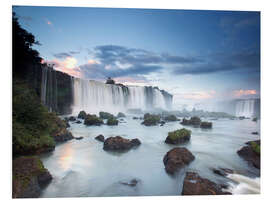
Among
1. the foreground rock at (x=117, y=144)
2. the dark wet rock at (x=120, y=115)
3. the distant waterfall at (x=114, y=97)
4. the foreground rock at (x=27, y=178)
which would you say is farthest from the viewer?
the dark wet rock at (x=120, y=115)

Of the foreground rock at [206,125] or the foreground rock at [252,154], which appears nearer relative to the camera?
the foreground rock at [252,154]

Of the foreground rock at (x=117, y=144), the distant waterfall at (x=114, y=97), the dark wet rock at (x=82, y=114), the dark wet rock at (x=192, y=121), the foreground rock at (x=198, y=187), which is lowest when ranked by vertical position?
the foreground rock at (x=198, y=187)

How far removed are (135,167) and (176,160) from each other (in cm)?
95

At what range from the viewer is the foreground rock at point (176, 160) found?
10.7ft

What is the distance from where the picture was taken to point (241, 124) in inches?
238

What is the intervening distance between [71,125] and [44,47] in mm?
3685

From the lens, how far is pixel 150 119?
23.4 ft

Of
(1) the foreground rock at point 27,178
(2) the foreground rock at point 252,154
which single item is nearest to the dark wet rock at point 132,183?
(1) the foreground rock at point 27,178

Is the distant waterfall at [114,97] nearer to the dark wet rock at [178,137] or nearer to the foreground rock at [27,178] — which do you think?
the dark wet rock at [178,137]

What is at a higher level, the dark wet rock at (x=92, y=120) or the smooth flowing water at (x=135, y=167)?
the dark wet rock at (x=92, y=120)

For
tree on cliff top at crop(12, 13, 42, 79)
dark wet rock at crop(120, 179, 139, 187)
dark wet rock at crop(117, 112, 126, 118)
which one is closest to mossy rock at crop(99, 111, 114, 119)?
dark wet rock at crop(117, 112, 126, 118)

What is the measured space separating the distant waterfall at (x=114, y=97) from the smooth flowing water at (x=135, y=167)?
4.77 feet
